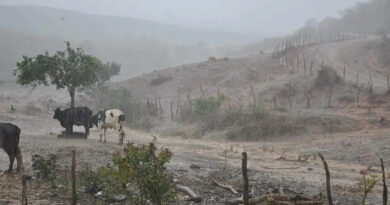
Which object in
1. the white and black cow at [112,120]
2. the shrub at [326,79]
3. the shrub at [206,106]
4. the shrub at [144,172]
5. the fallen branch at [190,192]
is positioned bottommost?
the fallen branch at [190,192]

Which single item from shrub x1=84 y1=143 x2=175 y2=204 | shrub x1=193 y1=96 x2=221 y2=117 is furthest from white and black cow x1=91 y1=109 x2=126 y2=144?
shrub x1=84 y1=143 x2=175 y2=204

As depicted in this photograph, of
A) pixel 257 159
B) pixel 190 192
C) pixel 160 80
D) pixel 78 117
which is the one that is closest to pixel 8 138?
pixel 190 192

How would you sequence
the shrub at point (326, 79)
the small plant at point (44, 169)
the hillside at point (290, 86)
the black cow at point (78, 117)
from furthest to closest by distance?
the shrub at point (326, 79) → the hillside at point (290, 86) → the black cow at point (78, 117) → the small plant at point (44, 169)

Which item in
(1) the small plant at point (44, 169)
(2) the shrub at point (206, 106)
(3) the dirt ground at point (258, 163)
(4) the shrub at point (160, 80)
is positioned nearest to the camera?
(3) the dirt ground at point (258, 163)

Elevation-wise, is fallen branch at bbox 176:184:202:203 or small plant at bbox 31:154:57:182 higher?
small plant at bbox 31:154:57:182

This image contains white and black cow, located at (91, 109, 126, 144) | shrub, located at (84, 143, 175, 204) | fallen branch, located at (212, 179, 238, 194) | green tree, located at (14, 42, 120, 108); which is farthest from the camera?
green tree, located at (14, 42, 120, 108)

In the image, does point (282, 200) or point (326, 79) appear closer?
point (282, 200)

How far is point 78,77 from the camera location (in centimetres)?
2642

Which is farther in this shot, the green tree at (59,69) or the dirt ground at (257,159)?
the green tree at (59,69)

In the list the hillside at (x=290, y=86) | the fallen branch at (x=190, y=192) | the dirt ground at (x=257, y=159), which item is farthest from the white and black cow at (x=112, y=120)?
the hillside at (x=290, y=86)

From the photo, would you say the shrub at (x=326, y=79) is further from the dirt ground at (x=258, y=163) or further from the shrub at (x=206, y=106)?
the shrub at (x=206, y=106)

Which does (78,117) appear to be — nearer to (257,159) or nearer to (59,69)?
(59,69)

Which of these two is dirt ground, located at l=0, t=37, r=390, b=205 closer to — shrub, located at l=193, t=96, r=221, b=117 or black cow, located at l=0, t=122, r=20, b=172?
black cow, located at l=0, t=122, r=20, b=172

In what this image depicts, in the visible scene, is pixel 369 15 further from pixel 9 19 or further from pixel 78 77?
pixel 9 19
